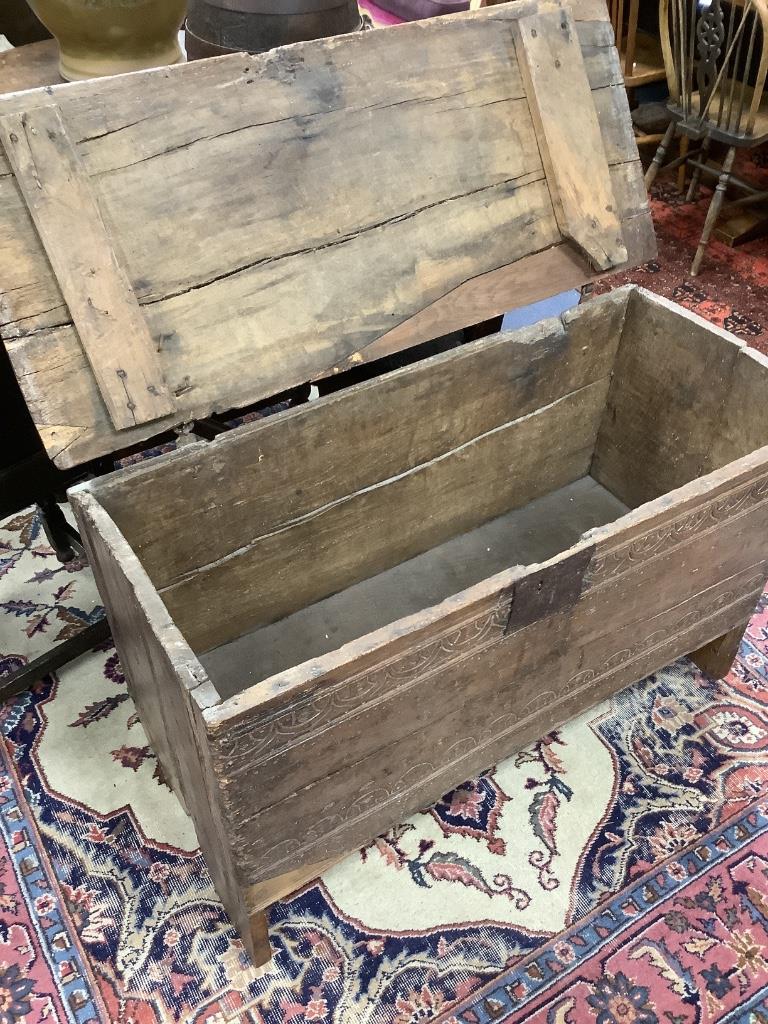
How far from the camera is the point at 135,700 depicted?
1662mm

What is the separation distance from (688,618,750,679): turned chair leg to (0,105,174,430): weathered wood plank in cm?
124

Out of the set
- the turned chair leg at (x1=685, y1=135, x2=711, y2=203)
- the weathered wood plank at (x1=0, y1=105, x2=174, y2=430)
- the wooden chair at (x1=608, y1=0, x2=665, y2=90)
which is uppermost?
the wooden chair at (x1=608, y1=0, x2=665, y2=90)

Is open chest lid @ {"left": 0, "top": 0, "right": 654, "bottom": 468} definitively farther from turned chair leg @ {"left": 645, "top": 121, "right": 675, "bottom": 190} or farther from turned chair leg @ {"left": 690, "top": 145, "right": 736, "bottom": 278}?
turned chair leg @ {"left": 645, "top": 121, "right": 675, "bottom": 190}

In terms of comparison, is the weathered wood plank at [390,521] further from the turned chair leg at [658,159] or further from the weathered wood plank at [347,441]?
the turned chair leg at [658,159]

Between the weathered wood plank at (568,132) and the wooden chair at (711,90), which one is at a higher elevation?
the wooden chair at (711,90)

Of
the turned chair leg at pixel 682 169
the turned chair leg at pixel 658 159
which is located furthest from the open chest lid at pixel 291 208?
the turned chair leg at pixel 682 169

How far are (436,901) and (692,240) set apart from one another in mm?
2857

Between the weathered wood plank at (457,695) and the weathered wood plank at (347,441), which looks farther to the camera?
the weathered wood plank at (347,441)

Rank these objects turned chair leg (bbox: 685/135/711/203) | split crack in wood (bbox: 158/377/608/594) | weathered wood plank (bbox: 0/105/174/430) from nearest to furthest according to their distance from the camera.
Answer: weathered wood plank (bbox: 0/105/174/430) → split crack in wood (bbox: 158/377/608/594) → turned chair leg (bbox: 685/135/711/203)

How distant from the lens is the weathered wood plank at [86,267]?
121cm

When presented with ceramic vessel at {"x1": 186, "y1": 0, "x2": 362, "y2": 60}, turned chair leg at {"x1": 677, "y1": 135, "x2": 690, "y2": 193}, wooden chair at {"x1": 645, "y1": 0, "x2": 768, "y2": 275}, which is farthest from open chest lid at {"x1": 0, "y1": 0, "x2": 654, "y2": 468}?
turned chair leg at {"x1": 677, "y1": 135, "x2": 690, "y2": 193}

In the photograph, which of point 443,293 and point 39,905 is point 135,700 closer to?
point 39,905

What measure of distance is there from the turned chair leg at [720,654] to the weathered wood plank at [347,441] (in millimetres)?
634

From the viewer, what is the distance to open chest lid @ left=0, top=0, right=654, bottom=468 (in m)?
1.25
